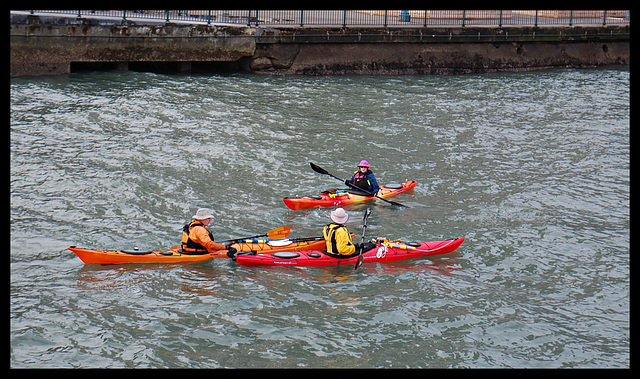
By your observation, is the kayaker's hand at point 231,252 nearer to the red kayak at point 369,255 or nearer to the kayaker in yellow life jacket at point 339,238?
the red kayak at point 369,255

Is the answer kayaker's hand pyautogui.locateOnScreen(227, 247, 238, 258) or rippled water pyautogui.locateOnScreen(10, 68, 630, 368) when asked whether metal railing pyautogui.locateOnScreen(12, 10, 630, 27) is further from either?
kayaker's hand pyautogui.locateOnScreen(227, 247, 238, 258)

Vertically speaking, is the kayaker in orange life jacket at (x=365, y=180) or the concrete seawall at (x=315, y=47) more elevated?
the concrete seawall at (x=315, y=47)

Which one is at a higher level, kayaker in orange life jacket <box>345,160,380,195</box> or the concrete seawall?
the concrete seawall

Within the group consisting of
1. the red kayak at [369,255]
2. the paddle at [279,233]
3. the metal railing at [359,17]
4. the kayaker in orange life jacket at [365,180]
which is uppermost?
the metal railing at [359,17]

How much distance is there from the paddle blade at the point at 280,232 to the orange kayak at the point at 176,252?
27 cm

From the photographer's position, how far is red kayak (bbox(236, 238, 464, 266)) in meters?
11.8

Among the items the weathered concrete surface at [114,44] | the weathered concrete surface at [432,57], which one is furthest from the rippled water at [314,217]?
the weathered concrete surface at [432,57]

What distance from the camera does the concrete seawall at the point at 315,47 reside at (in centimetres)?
2216

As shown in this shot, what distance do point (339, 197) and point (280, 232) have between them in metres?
2.69

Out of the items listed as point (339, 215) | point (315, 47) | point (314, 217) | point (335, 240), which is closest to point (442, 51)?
point (315, 47)

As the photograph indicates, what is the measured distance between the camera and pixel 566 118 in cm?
2142

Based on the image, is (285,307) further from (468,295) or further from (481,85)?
(481,85)

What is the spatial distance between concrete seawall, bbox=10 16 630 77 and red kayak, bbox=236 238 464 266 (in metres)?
13.5

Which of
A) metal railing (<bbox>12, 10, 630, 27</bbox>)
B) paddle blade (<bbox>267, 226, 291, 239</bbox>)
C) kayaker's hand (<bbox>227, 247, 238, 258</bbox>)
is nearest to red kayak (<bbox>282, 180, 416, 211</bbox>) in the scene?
A: paddle blade (<bbox>267, 226, 291, 239</bbox>)
